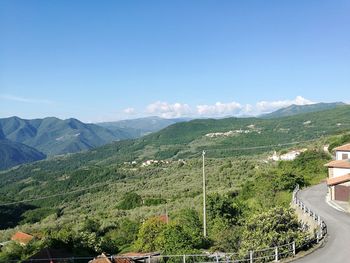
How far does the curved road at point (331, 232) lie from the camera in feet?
59.0

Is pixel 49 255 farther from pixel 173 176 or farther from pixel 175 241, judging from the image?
pixel 173 176

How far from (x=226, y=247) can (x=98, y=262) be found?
23.6ft

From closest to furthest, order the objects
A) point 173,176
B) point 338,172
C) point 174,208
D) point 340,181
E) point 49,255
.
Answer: point 49,255, point 340,181, point 338,172, point 174,208, point 173,176

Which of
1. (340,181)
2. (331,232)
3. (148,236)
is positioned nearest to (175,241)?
(148,236)

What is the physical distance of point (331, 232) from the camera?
22.5 metres

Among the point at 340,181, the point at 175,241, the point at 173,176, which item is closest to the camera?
the point at 175,241

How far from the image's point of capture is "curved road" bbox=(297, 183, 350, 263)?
59.0 feet

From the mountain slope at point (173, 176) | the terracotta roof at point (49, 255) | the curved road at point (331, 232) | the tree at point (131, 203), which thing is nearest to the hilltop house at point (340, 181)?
the curved road at point (331, 232)

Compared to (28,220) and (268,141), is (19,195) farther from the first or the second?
(268,141)

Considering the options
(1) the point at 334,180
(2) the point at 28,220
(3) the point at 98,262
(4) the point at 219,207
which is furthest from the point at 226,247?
(2) the point at 28,220

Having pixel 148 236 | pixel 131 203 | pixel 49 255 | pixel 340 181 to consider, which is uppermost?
pixel 340 181

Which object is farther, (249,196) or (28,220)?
(28,220)

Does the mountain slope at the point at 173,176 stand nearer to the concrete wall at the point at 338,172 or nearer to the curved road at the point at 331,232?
the concrete wall at the point at 338,172

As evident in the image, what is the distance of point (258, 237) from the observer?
1925cm
